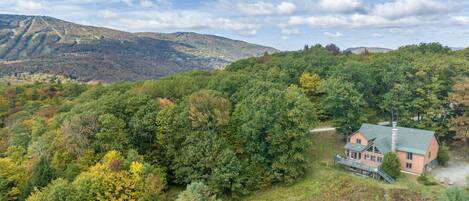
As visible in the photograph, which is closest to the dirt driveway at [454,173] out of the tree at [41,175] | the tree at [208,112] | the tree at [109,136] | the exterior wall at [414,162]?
the exterior wall at [414,162]

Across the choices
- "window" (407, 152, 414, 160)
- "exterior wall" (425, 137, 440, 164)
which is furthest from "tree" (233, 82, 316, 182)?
"exterior wall" (425, 137, 440, 164)

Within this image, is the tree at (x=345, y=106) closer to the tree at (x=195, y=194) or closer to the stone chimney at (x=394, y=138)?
the stone chimney at (x=394, y=138)

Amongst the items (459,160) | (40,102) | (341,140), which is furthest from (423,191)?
(40,102)

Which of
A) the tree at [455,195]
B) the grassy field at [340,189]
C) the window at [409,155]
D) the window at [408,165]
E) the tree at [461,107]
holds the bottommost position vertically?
the grassy field at [340,189]

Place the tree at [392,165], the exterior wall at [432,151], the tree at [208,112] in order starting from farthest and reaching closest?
the tree at [208,112]
the exterior wall at [432,151]
the tree at [392,165]

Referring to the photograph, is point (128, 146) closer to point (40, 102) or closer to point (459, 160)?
point (459, 160)

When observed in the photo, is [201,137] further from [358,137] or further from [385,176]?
[385,176]
